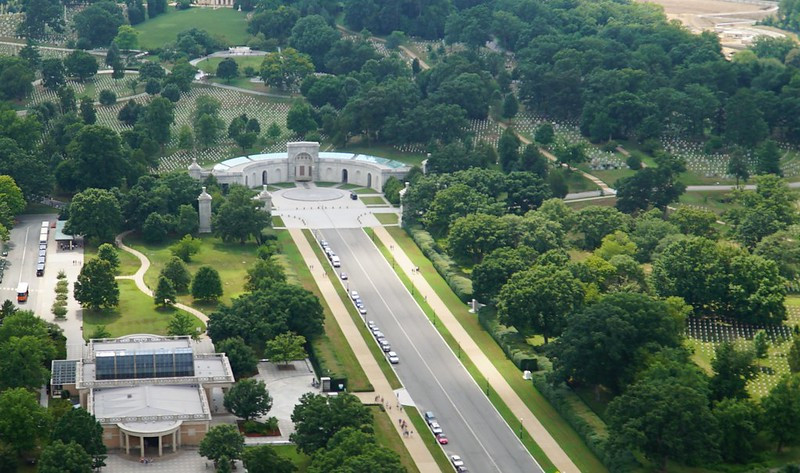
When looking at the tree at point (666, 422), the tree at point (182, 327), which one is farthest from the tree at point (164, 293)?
the tree at point (666, 422)

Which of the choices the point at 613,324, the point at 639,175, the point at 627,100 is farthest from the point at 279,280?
the point at 627,100

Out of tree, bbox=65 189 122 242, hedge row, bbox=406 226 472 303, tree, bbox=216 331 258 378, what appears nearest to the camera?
tree, bbox=216 331 258 378

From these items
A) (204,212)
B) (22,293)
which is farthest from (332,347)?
(204,212)

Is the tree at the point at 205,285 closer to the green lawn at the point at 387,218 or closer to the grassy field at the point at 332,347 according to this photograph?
the grassy field at the point at 332,347

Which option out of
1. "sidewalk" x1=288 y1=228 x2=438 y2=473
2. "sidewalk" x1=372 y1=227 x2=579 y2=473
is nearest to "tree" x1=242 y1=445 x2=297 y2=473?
"sidewalk" x1=288 y1=228 x2=438 y2=473

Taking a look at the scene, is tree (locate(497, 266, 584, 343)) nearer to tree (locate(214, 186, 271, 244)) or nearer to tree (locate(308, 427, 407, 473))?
tree (locate(308, 427, 407, 473))

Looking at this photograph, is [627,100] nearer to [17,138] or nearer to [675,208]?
[675,208]
